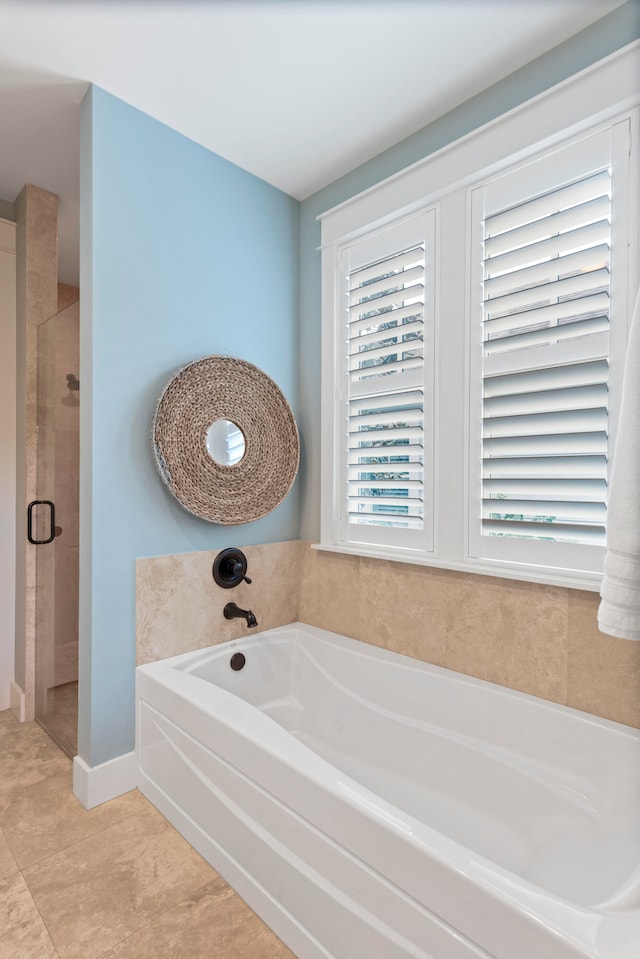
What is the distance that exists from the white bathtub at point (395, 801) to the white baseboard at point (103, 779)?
5 centimetres

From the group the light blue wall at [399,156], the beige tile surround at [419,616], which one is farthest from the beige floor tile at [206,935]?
the light blue wall at [399,156]

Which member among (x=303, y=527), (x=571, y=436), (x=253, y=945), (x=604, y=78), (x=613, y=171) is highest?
(x=604, y=78)

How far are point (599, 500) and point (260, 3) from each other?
180 cm

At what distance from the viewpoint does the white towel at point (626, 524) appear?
0.99m

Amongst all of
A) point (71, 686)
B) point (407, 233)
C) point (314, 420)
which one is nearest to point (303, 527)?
point (314, 420)

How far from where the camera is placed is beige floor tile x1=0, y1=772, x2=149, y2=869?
1645 mm

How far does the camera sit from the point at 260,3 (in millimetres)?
1497

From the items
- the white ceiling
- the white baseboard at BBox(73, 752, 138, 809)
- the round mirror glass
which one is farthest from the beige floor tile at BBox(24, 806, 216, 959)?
the white ceiling

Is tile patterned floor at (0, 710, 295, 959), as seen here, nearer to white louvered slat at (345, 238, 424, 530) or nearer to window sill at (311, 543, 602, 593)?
window sill at (311, 543, 602, 593)

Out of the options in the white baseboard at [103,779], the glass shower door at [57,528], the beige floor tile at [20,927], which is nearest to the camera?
the beige floor tile at [20,927]

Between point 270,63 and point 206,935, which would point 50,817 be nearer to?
point 206,935

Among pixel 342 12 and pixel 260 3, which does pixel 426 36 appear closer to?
pixel 342 12

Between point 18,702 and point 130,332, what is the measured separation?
1924 millimetres

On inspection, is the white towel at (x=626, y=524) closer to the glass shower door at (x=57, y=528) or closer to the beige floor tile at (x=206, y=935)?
the beige floor tile at (x=206, y=935)
